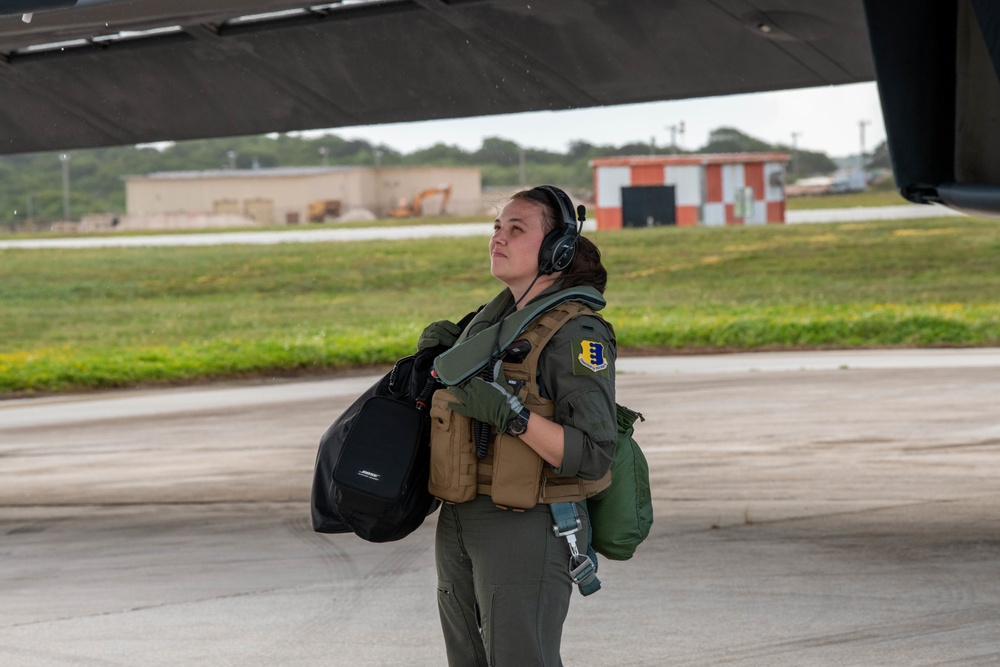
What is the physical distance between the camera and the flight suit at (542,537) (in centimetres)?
309

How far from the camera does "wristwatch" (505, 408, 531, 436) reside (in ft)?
10.0

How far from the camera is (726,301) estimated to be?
81.1 feet

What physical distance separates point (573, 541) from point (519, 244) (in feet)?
2.73

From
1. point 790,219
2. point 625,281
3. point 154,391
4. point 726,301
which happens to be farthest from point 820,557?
point 790,219

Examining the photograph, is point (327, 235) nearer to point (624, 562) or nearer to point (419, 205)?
point (419, 205)

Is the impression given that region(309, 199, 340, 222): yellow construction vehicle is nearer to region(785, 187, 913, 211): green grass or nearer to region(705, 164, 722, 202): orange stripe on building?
region(705, 164, 722, 202): orange stripe on building

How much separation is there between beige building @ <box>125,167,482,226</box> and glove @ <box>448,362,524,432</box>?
40.7m

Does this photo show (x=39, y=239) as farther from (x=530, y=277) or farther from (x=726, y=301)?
(x=530, y=277)

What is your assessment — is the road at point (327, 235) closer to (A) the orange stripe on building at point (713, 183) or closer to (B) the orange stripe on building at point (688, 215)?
(A) the orange stripe on building at point (713, 183)

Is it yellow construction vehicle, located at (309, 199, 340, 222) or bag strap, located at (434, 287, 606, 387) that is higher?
yellow construction vehicle, located at (309, 199, 340, 222)

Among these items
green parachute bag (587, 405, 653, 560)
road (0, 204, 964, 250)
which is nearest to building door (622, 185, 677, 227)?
road (0, 204, 964, 250)

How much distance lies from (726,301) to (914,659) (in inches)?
788

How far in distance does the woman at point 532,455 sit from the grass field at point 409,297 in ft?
45.4

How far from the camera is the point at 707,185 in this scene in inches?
1481
